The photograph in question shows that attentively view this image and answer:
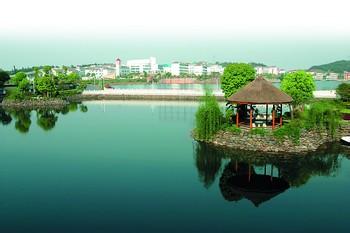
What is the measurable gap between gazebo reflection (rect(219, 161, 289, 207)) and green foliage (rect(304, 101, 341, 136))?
9049 millimetres

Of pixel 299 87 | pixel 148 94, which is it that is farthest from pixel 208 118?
pixel 148 94

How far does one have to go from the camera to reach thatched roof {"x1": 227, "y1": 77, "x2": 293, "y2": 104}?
29080mm

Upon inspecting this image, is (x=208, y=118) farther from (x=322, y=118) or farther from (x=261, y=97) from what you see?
(x=322, y=118)

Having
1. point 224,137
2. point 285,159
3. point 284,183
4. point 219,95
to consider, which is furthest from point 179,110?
point 284,183

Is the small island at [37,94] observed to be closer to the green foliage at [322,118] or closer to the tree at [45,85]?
the tree at [45,85]

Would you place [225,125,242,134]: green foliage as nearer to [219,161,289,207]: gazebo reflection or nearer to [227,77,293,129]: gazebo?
[227,77,293,129]: gazebo

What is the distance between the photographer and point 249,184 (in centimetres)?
2083

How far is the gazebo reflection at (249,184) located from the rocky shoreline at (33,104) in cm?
4429

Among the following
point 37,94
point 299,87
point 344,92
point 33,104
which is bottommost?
point 33,104

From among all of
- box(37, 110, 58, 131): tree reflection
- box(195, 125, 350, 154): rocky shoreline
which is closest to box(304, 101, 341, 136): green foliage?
box(195, 125, 350, 154): rocky shoreline

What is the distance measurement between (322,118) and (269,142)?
239 inches

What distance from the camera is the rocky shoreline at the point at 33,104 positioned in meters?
60.3

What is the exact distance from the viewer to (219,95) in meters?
67.7

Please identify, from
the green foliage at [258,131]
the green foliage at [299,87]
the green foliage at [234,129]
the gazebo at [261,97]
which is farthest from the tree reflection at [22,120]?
the green foliage at [299,87]
